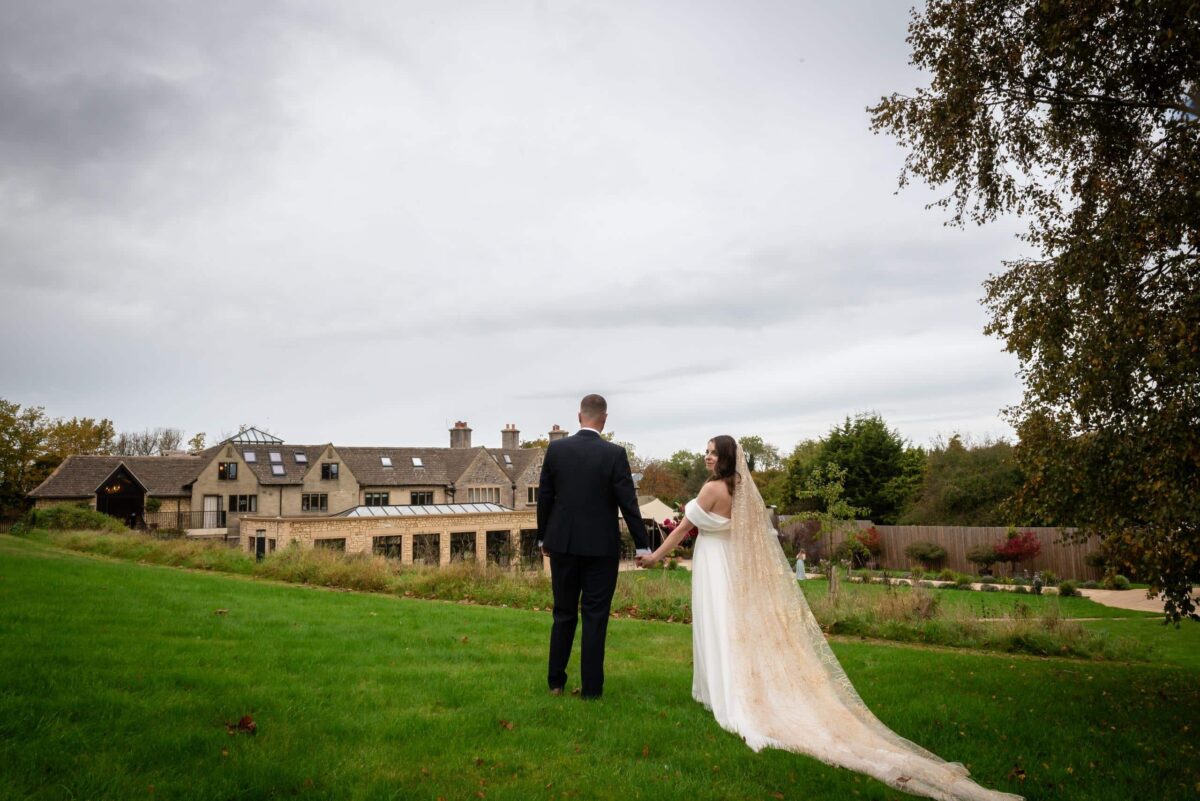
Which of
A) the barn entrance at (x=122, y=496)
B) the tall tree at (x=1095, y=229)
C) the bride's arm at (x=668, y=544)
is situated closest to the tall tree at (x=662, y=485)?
the barn entrance at (x=122, y=496)

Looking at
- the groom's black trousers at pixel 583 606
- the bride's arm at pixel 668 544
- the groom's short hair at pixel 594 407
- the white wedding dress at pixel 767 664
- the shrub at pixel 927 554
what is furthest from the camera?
the shrub at pixel 927 554

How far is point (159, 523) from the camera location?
48.7 metres

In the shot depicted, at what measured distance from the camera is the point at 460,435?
5888cm

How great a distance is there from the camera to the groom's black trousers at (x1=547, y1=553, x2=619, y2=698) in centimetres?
614

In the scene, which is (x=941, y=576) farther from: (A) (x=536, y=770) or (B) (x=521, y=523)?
(A) (x=536, y=770)

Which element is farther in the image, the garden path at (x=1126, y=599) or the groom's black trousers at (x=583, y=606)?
the garden path at (x=1126, y=599)

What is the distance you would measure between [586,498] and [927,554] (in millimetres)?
34381

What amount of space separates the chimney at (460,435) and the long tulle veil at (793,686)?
53.3 metres

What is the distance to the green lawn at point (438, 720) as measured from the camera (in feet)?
12.8

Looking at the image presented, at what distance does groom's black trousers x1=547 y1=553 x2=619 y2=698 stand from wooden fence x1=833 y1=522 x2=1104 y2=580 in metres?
25.6

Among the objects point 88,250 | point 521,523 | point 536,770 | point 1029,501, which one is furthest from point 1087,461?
point 521,523

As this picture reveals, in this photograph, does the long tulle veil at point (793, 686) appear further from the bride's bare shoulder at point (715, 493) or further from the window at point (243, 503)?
the window at point (243, 503)

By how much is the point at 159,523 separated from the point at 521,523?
25515mm

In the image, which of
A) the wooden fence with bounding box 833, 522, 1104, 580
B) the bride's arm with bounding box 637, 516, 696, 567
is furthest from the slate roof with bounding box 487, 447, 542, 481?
the bride's arm with bounding box 637, 516, 696, 567
